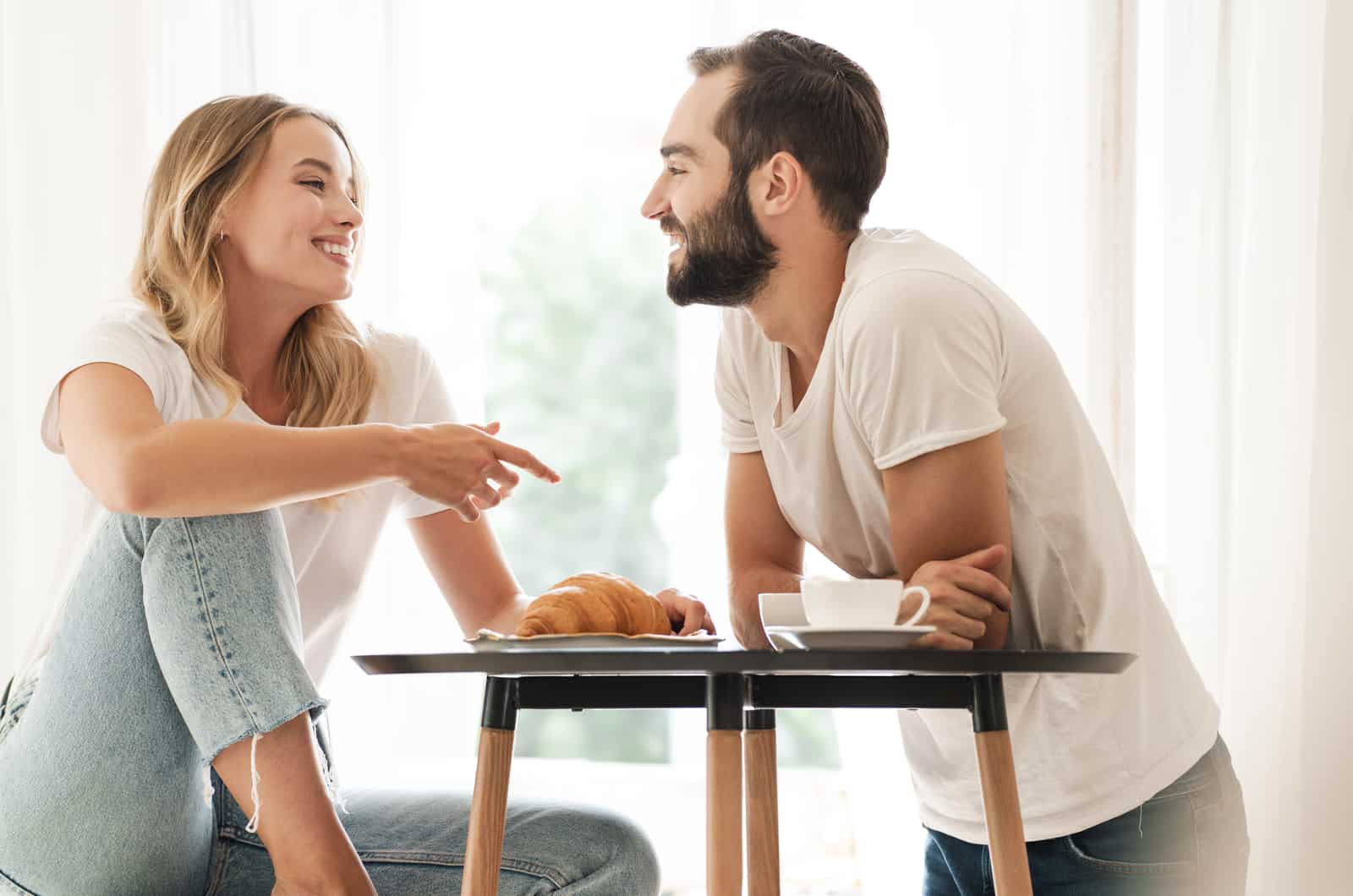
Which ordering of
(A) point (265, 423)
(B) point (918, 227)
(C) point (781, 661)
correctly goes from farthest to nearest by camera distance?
(B) point (918, 227) < (A) point (265, 423) < (C) point (781, 661)

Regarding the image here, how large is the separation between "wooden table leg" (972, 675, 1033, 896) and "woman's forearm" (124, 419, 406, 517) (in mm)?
641

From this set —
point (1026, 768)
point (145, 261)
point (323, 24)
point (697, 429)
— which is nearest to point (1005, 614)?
point (1026, 768)

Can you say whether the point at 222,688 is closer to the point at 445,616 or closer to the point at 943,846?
the point at 943,846

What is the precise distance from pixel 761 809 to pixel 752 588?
39 centimetres

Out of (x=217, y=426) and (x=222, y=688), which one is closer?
(x=222, y=688)

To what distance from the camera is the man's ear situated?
4.58ft

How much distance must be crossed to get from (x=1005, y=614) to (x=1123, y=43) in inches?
60.0

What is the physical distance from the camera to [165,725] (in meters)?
1.19

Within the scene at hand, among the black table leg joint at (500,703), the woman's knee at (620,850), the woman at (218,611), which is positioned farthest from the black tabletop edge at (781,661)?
the woman's knee at (620,850)

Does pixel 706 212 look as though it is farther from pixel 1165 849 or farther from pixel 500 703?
pixel 1165 849

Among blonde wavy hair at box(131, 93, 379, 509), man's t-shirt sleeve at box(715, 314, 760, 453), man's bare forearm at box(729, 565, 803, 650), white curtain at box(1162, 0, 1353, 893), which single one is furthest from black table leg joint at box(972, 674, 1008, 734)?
white curtain at box(1162, 0, 1353, 893)

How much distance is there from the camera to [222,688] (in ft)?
3.67

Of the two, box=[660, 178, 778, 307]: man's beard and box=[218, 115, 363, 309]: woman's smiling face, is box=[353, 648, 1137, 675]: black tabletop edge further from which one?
box=[218, 115, 363, 309]: woman's smiling face

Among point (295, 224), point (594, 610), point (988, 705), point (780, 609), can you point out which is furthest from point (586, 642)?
point (295, 224)
